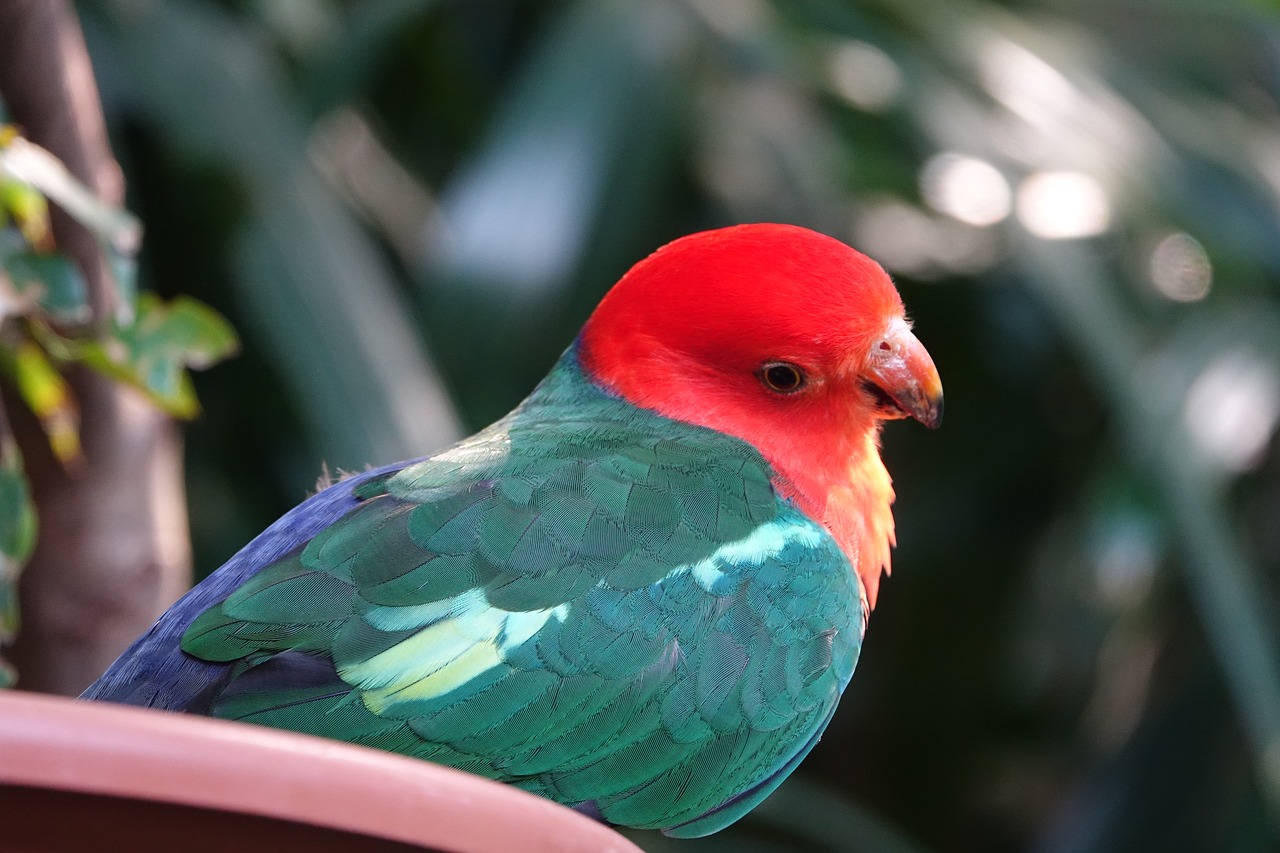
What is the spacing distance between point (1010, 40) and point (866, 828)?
4.88ft

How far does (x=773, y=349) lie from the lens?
1.27 m

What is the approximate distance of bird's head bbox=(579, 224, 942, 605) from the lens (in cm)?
125

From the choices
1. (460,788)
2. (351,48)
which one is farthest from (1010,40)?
(460,788)

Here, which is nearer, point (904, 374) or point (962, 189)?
point (904, 374)

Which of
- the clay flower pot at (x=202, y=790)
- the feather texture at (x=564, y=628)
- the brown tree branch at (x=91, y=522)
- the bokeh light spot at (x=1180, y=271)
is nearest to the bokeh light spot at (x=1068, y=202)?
the bokeh light spot at (x=1180, y=271)

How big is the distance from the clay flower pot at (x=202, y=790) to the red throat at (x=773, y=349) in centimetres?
74

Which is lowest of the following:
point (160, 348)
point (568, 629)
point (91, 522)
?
point (91, 522)

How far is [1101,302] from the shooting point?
2.25 m

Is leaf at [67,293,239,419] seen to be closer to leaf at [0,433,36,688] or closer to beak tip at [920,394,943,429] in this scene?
leaf at [0,433,36,688]

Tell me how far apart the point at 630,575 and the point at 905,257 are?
1.92m

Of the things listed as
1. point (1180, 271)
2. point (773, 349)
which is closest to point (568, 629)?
point (773, 349)

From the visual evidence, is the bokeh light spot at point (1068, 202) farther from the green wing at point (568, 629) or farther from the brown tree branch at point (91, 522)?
the brown tree branch at point (91, 522)

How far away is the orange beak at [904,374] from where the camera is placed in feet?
4.20

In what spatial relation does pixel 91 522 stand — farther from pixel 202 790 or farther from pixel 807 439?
pixel 202 790
